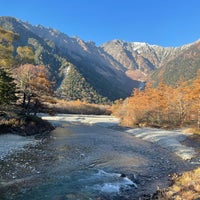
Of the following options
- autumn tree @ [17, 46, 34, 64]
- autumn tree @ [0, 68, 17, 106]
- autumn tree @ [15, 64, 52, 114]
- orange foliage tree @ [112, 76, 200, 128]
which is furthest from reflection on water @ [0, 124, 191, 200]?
orange foliage tree @ [112, 76, 200, 128]

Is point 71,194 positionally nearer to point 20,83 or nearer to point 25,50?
point 20,83

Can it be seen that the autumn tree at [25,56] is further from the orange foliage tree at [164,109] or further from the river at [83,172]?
the river at [83,172]

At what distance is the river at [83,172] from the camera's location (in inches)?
633

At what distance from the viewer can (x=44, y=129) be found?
4503 centimetres

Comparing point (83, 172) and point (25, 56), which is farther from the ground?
point (25, 56)

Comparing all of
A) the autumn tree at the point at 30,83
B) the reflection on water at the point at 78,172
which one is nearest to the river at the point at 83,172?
the reflection on water at the point at 78,172

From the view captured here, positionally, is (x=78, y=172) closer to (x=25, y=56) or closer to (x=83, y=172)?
(x=83, y=172)

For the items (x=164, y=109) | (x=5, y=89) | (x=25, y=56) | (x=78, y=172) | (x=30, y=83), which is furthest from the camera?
(x=164, y=109)

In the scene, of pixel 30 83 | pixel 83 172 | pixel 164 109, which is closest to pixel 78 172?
pixel 83 172

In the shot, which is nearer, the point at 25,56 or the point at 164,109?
the point at 25,56

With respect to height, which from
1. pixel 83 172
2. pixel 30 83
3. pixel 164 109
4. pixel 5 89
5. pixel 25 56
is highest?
pixel 25 56

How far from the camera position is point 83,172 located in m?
20.6

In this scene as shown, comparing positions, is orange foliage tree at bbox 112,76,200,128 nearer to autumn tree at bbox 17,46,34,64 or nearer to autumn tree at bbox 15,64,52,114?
autumn tree at bbox 17,46,34,64

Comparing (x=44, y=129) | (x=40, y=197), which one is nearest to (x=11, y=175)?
(x=40, y=197)
